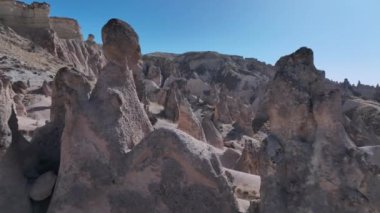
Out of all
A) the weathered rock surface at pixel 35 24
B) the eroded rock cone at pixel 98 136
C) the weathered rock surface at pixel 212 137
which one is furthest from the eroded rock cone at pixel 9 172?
the weathered rock surface at pixel 35 24

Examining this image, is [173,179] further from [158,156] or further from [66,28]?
[66,28]

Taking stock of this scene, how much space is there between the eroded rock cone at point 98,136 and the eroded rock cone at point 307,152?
4.72 feet

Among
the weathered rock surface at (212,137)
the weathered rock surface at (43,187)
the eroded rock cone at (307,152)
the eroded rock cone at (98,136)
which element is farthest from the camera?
the weathered rock surface at (212,137)

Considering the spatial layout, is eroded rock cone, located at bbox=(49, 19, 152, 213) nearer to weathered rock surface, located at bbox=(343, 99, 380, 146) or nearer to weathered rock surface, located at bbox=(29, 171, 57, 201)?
weathered rock surface, located at bbox=(29, 171, 57, 201)

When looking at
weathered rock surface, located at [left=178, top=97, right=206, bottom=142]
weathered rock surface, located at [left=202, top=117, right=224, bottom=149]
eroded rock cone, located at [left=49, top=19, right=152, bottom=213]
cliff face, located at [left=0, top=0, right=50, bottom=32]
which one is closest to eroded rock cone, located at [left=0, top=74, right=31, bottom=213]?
eroded rock cone, located at [left=49, top=19, right=152, bottom=213]

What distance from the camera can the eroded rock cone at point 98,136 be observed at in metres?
3.86

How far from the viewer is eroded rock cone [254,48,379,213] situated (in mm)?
3553

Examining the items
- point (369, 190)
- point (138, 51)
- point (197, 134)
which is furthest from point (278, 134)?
point (197, 134)

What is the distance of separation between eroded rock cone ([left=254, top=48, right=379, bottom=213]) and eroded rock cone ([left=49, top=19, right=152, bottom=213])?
56.6 inches

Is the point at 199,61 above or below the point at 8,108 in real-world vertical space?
above

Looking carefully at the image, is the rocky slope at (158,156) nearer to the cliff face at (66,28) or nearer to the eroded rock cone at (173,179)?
the eroded rock cone at (173,179)

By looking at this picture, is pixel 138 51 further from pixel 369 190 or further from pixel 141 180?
pixel 369 190

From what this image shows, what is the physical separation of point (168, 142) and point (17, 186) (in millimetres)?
1666

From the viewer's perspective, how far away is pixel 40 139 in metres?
4.78
